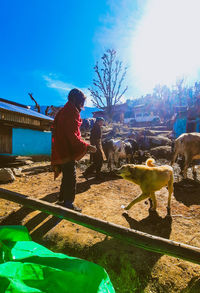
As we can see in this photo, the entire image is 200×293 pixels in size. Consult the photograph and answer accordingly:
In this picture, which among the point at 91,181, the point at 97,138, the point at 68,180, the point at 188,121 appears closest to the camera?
the point at 68,180

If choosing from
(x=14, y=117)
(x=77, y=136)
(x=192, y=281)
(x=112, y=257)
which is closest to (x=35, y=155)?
(x=14, y=117)

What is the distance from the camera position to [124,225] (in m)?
3.25

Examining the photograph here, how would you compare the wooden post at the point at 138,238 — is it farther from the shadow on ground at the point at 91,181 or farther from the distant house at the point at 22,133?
the distant house at the point at 22,133

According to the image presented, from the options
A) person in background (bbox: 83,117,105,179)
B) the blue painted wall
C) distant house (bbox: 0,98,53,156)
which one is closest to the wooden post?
person in background (bbox: 83,117,105,179)

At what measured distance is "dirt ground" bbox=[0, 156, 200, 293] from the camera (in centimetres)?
202

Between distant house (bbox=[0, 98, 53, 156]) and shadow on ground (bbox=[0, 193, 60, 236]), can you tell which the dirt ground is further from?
distant house (bbox=[0, 98, 53, 156])

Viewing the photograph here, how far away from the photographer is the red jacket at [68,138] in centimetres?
321

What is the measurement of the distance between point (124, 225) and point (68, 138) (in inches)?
80.7

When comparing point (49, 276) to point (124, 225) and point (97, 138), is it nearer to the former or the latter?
point (124, 225)

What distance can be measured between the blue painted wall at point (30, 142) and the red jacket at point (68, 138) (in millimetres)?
9241

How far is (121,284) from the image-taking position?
1.93 meters

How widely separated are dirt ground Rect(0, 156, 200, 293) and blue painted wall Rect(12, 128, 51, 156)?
6274mm

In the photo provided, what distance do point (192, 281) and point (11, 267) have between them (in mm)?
2073

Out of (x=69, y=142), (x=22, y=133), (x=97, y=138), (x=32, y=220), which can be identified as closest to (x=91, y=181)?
(x=97, y=138)
